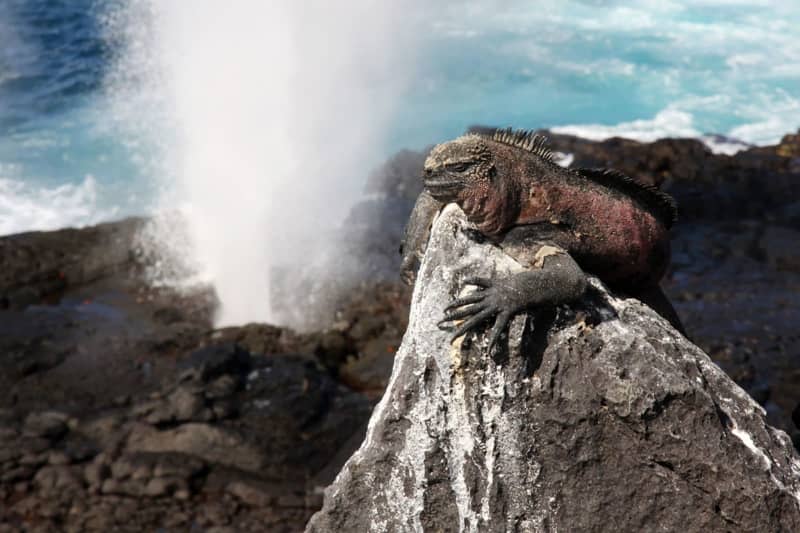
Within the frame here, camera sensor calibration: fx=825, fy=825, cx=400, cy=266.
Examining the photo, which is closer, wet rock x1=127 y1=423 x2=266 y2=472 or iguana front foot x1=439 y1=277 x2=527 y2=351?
iguana front foot x1=439 y1=277 x2=527 y2=351

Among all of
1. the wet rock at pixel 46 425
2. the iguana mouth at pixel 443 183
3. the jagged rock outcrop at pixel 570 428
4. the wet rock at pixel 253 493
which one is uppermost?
the iguana mouth at pixel 443 183

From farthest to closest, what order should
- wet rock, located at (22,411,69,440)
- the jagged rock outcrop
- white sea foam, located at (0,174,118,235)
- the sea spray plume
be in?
1. white sea foam, located at (0,174,118,235)
2. the sea spray plume
3. wet rock, located at (22,411,69,440)
4. the jagged rock outcrop

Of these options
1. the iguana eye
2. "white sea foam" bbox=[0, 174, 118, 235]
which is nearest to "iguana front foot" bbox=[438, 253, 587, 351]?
the iguana eye

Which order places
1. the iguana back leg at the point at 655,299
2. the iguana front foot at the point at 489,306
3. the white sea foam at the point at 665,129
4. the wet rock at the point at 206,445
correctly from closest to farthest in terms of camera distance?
the iguana front foot at the point at 489,306 → the iguana back leg at the point at 655,299 → the wet rock at the point at 206,445 → the white sea foam at the point at 665,129

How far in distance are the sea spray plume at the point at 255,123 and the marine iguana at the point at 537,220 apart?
681 cm

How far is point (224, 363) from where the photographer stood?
22.8 feet

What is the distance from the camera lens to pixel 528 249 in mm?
2928

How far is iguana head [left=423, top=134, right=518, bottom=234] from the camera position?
2.76 metres

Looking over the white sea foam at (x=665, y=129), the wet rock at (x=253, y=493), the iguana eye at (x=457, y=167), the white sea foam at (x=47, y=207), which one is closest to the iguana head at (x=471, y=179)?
the iguana eye at (x=457, y=167)

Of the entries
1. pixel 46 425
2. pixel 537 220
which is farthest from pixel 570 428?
pixel 46 425

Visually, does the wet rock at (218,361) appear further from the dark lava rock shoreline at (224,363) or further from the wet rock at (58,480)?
the wet rock at (58,480)

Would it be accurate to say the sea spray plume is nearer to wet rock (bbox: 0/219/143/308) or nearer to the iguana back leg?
wet rock (bbox: 0/219/143/308)

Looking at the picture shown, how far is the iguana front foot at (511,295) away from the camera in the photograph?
2.67 metres

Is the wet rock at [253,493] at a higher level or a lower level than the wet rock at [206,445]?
lower
